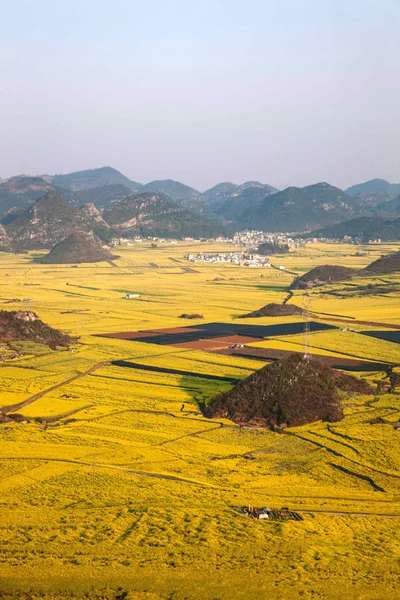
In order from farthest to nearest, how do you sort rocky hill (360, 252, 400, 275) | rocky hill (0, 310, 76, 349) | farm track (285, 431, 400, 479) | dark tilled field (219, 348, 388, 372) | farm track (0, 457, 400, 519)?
rocky hill (360, 252, 400, 275) < rocky hill (0, 310, 76, 349) < dark tilled field (219, 348, 388, 372) < farm track (285, 431, 400, 479) < farm track (0, 457, 400, 519)

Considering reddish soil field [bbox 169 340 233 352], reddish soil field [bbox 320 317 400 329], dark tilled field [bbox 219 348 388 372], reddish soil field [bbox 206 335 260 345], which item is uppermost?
reddish soil field [bbox 320 317 400 329]

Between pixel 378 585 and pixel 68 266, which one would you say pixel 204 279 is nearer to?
pixel 68 266

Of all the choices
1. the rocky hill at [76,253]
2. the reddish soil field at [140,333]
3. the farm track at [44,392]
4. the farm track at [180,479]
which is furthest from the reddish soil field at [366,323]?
the rocky hill at [76,253]

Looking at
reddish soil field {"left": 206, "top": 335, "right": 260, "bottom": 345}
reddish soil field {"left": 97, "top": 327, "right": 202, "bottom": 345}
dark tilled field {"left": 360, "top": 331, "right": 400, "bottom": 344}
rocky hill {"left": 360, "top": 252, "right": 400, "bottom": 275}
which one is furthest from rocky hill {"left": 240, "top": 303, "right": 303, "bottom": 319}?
rocky hill {"left": 360, "top": 252, "right": 400, "bottom": 275}

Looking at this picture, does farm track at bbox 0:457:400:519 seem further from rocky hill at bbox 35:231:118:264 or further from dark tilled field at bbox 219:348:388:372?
rocky hill at bbox 35:231:118:264

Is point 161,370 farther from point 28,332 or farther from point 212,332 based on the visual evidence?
point 212,332

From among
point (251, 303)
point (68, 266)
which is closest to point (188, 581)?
point (251, 303)

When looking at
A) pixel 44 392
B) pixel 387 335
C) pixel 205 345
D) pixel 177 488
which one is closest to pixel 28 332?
pixel 205 345
